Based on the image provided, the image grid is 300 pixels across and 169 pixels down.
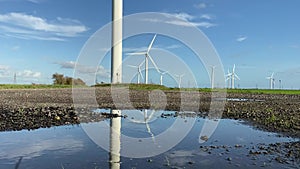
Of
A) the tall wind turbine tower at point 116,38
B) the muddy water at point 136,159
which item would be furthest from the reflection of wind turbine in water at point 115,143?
the tall wind turbine tower at point 116,38

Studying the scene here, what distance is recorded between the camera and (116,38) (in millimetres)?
69812

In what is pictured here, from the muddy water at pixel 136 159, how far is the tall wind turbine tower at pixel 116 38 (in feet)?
169

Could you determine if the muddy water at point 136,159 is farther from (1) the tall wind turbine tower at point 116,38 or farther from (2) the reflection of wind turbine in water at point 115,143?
(1) the tall wind turbine tower at point 116,38

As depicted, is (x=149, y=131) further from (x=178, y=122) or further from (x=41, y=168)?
(x=41, y=168)

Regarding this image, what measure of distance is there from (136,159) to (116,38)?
199 feet

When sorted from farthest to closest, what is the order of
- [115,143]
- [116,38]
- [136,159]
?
1. [116,38]
2. [115,143]
3. [136,159]

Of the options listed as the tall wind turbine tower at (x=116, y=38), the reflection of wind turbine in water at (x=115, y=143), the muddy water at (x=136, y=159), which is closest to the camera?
the muddy water at (x=136, y=159)

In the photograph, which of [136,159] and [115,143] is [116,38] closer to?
[115,143]

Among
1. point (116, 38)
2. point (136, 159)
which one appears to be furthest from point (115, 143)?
point (116, 38)

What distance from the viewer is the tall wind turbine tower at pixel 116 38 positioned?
220 ft

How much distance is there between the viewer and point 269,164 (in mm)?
10266

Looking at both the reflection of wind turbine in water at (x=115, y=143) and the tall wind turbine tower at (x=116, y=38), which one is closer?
the reflection of wind turbine in water at (x=115, y=143)

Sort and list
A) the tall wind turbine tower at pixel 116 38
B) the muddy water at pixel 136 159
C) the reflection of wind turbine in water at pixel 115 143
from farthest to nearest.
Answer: the tall wind turbine tower at pixel 116 38
the reflection of wind turbine in water at pixel 115 143
the muddy water at pixel 136 159

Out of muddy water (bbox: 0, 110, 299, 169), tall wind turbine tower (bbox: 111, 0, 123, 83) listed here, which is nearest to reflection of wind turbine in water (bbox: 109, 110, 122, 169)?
muddy water (bbox: 0, 110, 299, 169)
